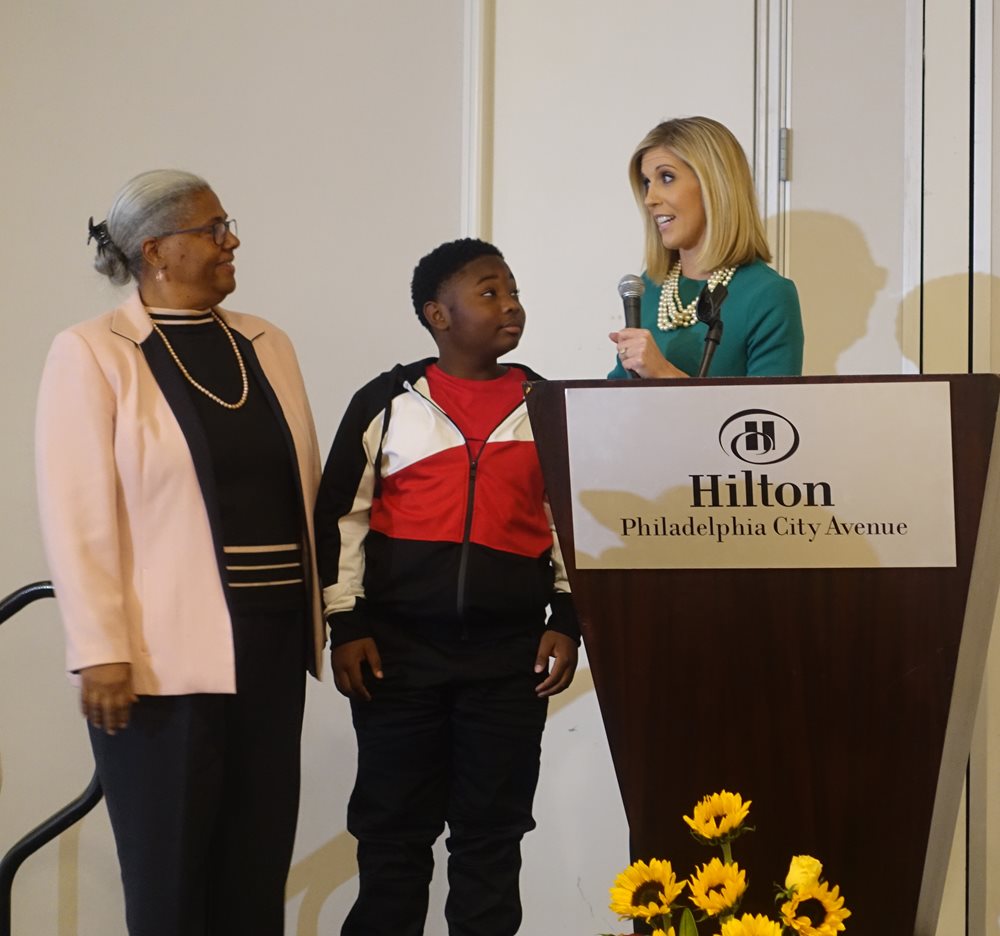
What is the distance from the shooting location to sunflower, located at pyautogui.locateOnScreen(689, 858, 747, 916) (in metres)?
0.96

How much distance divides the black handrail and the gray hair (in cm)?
52

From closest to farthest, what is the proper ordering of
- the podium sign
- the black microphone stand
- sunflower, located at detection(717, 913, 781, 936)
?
sunflower, located at detection(717, 913, 781, 936) < the podium sign < the black microphone stand

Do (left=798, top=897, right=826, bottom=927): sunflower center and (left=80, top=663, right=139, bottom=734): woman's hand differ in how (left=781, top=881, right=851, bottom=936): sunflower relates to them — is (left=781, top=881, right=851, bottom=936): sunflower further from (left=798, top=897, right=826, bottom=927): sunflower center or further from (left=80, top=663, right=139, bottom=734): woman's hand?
(left=80, top=663, right=139, bottom=734): woman's hand

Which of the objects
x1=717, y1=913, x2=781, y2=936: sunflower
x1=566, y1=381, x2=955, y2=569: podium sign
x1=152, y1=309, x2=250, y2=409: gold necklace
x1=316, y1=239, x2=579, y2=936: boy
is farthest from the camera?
x1=316, y1=239, x2=579, y2=936: boy

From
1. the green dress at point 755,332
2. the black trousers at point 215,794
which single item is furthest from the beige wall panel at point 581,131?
the black trousers at point 215,794

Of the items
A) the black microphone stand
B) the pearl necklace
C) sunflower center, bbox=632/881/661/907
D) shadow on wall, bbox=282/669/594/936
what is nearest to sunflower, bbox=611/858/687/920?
sunflower center, bbox=632/881/661/907

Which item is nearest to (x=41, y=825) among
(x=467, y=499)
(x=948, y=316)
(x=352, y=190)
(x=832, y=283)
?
(x=467, y=499)

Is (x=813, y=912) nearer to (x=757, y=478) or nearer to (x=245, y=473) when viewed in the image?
(x=757, y=478)

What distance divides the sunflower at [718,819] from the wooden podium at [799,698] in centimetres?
31

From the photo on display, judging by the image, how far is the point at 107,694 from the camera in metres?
1.48

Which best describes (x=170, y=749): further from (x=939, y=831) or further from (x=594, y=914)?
(x=594, y=914)

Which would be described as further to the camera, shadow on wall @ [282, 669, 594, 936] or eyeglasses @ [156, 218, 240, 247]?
shadow on wall @ [282, 669, 594, 936]

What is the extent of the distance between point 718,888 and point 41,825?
4.23ft

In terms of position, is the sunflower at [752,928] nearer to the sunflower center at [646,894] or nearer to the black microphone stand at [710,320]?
the sunflower center at [646,894]
